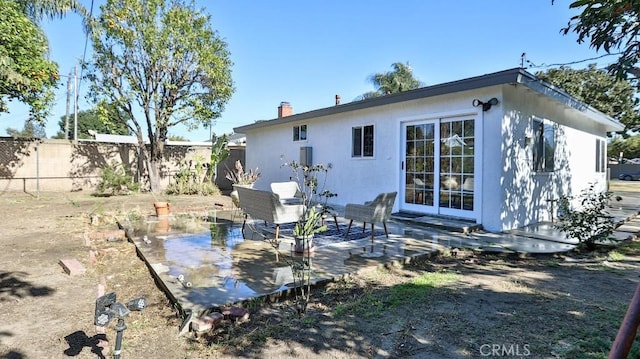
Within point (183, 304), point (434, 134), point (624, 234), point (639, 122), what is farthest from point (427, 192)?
point (639, 122)

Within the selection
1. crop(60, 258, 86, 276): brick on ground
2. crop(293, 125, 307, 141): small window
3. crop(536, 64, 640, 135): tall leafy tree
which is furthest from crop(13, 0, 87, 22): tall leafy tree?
crop(536, 64, 640, 135): tall leafy tree

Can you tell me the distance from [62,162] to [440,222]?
50.5ft

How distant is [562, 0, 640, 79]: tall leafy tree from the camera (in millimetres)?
3096

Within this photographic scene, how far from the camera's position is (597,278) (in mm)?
4523

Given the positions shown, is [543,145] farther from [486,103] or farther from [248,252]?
[248,252]

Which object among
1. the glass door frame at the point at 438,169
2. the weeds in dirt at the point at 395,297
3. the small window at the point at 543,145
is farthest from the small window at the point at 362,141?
the weeds in dirt at the point at 395,297

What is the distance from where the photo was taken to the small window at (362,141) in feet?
32.8

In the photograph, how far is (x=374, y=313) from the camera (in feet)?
11.3

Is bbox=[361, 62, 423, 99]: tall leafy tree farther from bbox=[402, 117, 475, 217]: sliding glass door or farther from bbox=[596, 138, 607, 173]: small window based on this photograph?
bbox=[402, 117, 475, 217]: sliding glass door

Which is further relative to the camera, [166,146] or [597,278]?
[166,146]

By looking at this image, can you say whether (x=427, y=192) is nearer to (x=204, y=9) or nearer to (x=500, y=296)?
(x=500, y=296)

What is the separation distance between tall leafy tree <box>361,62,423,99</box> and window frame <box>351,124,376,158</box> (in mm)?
14738

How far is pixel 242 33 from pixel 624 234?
14327 millimetres

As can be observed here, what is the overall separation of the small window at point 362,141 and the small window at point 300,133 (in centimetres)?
251
